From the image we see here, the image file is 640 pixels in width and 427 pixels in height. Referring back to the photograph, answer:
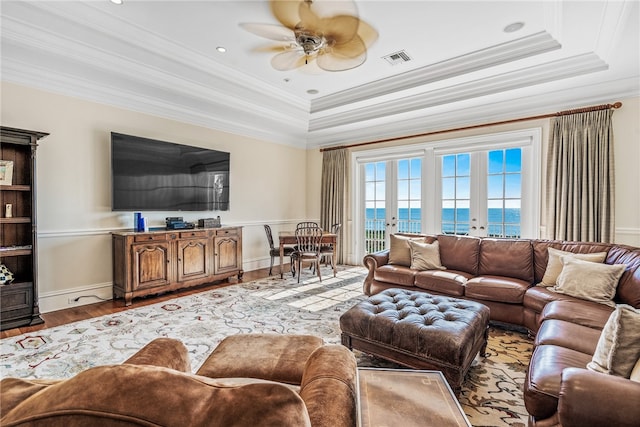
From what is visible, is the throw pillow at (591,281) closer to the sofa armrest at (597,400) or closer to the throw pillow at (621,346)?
the throw pillow at (621,346)

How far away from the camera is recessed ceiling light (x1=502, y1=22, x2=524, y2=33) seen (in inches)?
122

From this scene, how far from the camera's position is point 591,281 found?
2.75 m

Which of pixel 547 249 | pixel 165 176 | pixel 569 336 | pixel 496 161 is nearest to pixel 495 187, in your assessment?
pixel 496 161

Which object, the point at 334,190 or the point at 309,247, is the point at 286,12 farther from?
the point at 334,190

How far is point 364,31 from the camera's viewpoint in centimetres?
322

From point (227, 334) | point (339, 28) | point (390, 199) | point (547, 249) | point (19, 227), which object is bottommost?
point (227, 334)

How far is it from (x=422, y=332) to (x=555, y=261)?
2.05 metres

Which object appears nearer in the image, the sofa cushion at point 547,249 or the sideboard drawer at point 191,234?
the sofa cushion at point 547,249

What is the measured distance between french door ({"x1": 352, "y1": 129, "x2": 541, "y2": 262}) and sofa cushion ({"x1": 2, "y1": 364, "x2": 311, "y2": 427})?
16.6 ft

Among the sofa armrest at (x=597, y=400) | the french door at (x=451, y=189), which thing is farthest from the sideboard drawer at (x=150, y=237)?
the sofa armrest at (x=597, y=400)

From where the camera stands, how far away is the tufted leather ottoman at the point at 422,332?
1.98 meters

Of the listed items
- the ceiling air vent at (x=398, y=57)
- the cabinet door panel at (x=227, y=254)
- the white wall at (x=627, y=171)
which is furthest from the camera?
the cabinet door panel at (x=227, y=254)

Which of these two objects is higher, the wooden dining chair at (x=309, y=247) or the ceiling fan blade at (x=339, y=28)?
the ceiling fan blade at (x=339, y=28)

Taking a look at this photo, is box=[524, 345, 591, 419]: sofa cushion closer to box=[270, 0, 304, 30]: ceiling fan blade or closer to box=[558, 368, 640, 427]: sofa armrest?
box=[558, 368, 640, 427]: sofa armrest
